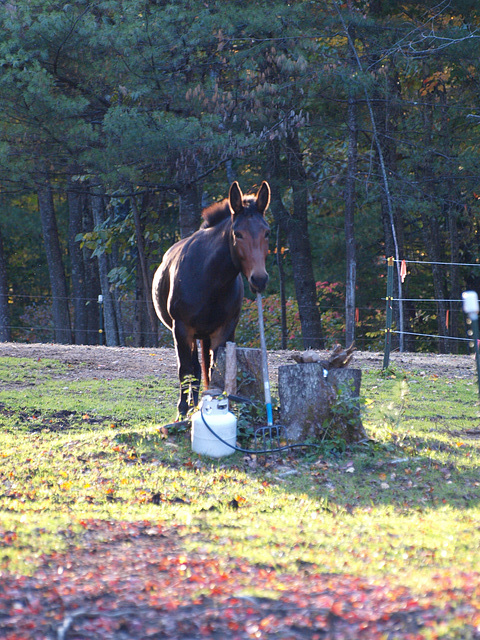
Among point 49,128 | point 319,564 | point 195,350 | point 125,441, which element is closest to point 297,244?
point 49,128

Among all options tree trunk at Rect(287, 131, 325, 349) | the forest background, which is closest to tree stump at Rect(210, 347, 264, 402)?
the forest background

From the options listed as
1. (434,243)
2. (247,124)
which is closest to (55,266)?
(247,124)

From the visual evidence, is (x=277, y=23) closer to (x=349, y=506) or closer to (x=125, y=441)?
(x=125, y=441)

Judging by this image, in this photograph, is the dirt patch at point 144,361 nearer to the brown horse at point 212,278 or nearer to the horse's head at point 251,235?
the brown horse at point 212,278

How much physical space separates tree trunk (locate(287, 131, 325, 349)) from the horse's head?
1250cm

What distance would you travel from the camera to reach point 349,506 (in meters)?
5.52

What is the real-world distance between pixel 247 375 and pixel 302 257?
12.4 metres

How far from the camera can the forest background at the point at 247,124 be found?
51.4 feet

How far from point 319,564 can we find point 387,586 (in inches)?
20.6

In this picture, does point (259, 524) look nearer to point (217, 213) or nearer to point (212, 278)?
point (212, 278)

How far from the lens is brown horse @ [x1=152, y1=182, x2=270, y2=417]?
23.1 feet

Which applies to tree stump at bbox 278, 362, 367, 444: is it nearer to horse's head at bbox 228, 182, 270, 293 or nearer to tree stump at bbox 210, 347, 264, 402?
tree stump at bbox 210, 347, 264, 402

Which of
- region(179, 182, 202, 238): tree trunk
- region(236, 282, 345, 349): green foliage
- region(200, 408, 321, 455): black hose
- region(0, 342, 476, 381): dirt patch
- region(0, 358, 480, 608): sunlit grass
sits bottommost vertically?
region(0, 358, 480, 608): sunlit grass

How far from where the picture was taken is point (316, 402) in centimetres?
711
